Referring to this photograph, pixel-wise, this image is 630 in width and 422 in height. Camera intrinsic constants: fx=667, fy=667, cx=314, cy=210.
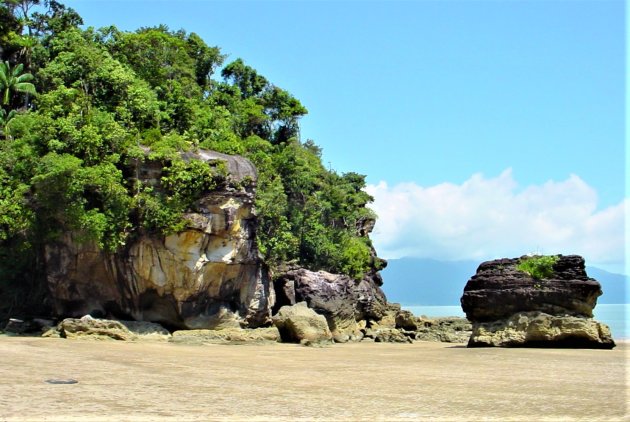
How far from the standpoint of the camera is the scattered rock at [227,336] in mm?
29750

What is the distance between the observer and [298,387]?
13430 millimetres

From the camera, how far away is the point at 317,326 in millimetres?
32438

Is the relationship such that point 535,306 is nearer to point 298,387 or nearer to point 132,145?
point 298,387

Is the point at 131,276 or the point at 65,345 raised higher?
the point at 131,276

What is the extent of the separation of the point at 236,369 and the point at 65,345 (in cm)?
850

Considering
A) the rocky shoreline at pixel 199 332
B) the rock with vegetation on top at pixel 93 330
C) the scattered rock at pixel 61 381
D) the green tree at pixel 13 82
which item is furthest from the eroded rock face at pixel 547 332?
the green tree at pixel 13 82

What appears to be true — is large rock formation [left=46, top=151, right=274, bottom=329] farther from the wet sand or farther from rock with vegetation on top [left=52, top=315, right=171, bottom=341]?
the wet sand

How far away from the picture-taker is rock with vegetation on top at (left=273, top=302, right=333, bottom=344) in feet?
105

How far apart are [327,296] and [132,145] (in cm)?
1488

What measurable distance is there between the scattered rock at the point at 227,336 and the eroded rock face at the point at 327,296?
5726mm

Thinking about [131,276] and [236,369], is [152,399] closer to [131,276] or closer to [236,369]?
[236,369]

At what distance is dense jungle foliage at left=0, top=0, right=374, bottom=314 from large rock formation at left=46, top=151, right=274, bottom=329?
2.68 ft

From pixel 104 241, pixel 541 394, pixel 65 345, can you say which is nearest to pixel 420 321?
pixel 104 241

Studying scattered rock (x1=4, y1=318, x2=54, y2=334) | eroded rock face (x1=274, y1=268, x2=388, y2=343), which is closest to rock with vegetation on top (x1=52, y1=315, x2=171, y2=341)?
scattered rock (x1=4, y1=318, x2=54, y2=334)
